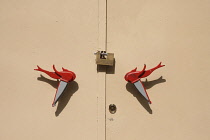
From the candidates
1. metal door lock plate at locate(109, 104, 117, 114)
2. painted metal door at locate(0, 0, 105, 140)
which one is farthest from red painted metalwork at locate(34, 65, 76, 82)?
metal door lock plate at locate(109, 104, 117, 114)

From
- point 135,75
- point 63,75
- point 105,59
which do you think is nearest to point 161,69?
point 135,75

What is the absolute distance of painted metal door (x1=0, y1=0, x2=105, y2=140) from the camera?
1.15 meters

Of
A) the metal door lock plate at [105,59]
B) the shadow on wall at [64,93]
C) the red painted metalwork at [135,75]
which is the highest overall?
the metal door lock plate at [105,59]

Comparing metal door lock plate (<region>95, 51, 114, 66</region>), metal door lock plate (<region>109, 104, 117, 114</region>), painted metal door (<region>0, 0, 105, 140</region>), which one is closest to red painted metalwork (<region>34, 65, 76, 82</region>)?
painted metal door (<region>0, 0, 105, 140</region>)

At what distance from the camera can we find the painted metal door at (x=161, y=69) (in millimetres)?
1157

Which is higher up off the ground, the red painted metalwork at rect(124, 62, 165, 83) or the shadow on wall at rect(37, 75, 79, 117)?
the red painted metalwork at rect(124, 62, 165, 83)

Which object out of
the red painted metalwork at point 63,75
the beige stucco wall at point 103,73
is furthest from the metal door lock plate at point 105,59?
the red painted metalwork at point 63,75

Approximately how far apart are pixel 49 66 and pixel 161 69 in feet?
2.22

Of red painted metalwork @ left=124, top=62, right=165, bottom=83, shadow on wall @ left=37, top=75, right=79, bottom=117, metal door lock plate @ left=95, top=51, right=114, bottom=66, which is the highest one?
metal door lock plate @ left=95, top=51, right=114, bottom=66

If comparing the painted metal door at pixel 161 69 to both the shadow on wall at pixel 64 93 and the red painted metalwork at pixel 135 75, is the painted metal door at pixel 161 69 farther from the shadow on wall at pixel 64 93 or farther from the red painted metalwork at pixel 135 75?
the shadow on wall at pixel 64 93

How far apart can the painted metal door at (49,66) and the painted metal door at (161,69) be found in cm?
10

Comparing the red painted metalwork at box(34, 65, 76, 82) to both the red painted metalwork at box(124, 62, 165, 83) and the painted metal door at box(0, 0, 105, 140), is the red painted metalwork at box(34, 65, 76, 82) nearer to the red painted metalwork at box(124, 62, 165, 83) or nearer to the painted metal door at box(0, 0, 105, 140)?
the painted metal door at box(0, 0, 105, 140)

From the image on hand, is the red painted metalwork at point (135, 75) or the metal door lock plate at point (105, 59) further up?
the metal door lock plate at point (105, 59)

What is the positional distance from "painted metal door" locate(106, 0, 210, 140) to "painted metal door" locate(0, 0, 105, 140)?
97 mm
